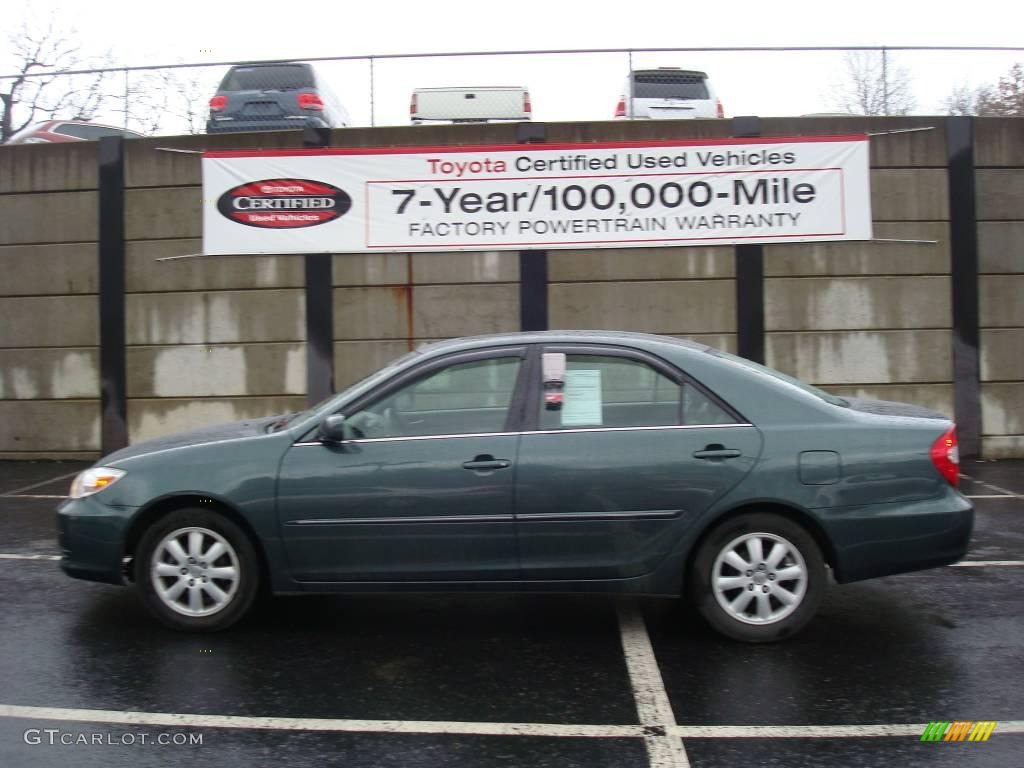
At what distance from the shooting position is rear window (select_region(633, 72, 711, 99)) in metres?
12.8

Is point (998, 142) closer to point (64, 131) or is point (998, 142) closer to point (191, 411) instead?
point (191, 411)

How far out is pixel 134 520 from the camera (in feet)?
15.9

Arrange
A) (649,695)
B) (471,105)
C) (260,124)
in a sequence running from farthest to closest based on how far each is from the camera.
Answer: (260,124) → (471,105) → (649,695)

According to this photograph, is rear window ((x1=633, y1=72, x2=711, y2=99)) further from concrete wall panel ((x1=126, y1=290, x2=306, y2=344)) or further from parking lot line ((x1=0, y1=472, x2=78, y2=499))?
parking lot line ((x1=0, y1=472, x2=78, y2=499))

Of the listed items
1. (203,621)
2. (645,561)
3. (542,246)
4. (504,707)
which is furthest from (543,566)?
(542,246)

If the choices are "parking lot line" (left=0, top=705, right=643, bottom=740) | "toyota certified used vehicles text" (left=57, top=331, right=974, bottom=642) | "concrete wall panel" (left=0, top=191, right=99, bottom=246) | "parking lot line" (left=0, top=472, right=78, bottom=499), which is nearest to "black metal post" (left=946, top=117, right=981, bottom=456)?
"toyota certified used vehicles text" (left=57, top=331, right=974, bottom=642)

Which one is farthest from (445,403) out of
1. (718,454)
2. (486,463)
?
(718,454)

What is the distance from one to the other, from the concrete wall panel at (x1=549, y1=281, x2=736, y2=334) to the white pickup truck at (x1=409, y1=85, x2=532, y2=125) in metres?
2.38

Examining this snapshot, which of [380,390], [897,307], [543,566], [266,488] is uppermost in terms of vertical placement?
[897,307]

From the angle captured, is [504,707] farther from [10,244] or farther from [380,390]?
[10,244]

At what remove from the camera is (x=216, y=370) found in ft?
37.4

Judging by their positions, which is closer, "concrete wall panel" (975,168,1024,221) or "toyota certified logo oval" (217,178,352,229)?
"concrete wall panel" (975,168,1024,221)

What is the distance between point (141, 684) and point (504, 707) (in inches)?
63.6

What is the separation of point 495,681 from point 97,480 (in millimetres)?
2299
